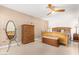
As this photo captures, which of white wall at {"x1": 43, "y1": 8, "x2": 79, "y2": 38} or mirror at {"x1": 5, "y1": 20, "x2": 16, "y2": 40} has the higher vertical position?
white wall at {"x1": 43, "y1": 8, "x2": 79, "y2": 38}

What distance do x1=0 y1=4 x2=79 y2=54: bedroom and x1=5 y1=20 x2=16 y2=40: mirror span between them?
0.21 feet

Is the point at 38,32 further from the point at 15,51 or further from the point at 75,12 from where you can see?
the point at 75,12

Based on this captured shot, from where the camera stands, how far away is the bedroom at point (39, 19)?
1.83 m

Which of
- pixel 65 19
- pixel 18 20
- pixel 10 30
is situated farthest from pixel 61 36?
pixel 10 30

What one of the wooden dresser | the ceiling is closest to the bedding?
the wooden dresser

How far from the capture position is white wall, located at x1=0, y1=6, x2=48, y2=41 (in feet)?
5.95

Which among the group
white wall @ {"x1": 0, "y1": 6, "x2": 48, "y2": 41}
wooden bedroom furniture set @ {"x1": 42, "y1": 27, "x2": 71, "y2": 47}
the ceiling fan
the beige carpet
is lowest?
the beige carpet

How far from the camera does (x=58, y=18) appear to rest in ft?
6.36

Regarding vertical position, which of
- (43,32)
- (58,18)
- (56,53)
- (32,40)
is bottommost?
(56,53)

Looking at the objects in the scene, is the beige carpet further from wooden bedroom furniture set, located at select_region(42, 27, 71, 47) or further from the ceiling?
the ceiling

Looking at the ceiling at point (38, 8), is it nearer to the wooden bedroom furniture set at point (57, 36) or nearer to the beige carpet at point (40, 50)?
the wooden bedroom furniture set at point (57, 36)

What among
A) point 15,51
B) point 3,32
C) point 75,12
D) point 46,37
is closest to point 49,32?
point 46,37

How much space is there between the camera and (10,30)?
1942mm

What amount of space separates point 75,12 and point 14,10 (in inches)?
51.6
